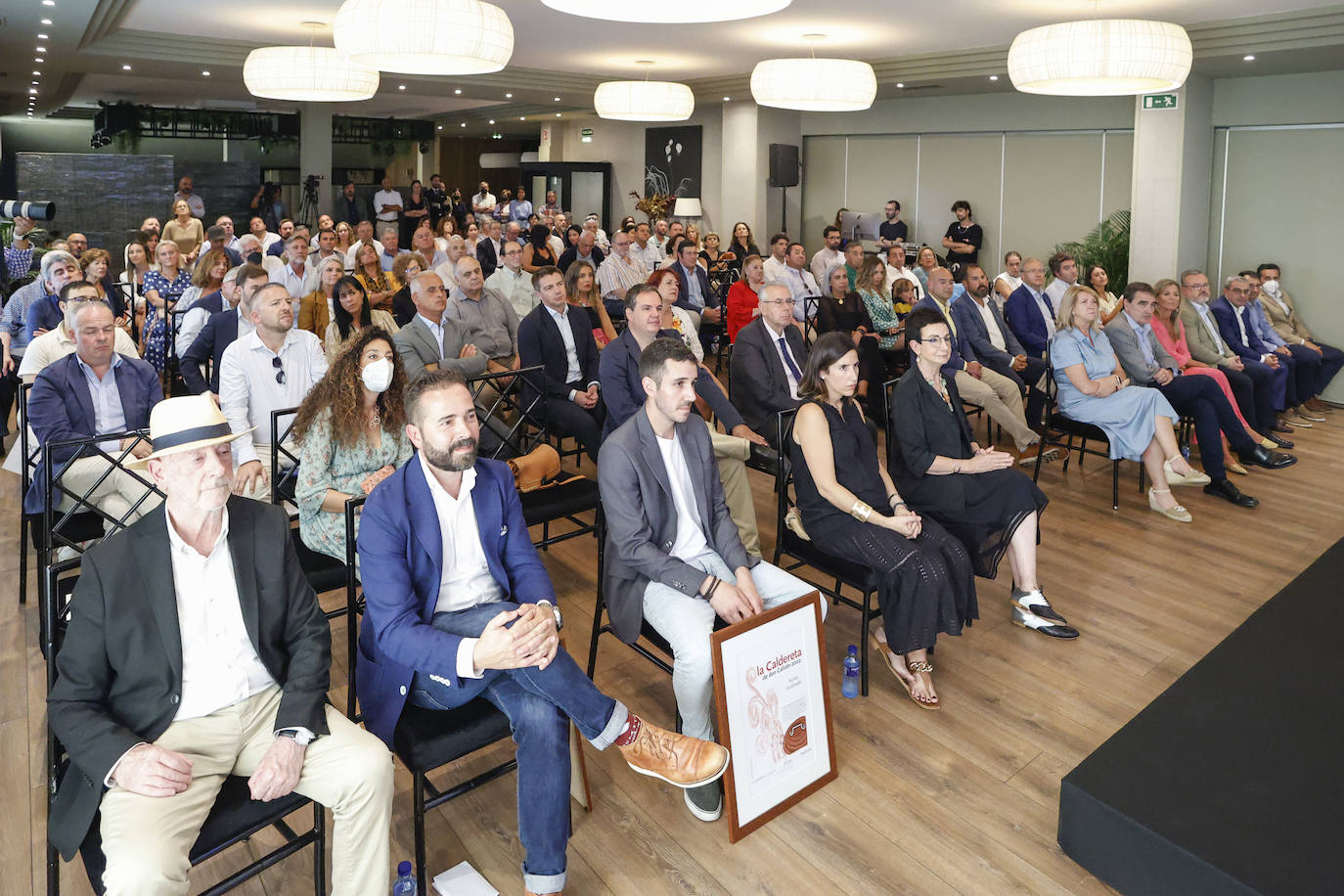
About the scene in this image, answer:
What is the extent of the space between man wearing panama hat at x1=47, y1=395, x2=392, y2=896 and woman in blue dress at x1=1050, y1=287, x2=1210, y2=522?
4608mm

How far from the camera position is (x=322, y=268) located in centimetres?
739

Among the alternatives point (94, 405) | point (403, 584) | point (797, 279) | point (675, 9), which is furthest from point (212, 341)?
point (797, 279)

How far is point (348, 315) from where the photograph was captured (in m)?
5.90

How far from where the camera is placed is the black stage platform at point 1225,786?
233cm

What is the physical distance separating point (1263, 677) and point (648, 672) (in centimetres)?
198

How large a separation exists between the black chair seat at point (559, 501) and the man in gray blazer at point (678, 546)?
0.65 meters

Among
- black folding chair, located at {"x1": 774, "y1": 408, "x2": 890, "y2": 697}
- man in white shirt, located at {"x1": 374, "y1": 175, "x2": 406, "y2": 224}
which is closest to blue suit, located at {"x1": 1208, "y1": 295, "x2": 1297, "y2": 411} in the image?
black folding chair, located at {"x1": 774, "y1": 408, "x2": 890, "y2": 697}

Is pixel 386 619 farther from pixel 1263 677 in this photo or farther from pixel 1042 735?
pixel 1263 677

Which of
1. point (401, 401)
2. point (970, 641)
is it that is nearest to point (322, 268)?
point (401, 401)

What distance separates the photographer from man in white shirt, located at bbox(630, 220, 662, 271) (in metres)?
10.4

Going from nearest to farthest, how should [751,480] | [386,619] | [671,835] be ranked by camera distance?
[386,619]
[671,835]
[751,480]

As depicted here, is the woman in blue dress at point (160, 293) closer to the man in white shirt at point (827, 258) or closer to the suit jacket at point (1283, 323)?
the man in white shirt at point (827, 258)

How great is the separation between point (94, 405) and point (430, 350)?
68.4 inches

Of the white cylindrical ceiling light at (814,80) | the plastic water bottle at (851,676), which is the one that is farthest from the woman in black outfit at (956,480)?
the white cylindrical ceiling light at (814,80)
